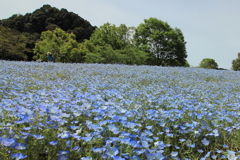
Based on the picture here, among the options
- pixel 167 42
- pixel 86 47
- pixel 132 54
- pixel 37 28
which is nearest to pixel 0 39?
pixel 86 47

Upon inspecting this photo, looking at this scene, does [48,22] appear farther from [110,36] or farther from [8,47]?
[8,47]

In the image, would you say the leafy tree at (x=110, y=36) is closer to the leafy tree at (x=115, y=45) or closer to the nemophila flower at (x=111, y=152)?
the leafy tree at (x=115, y=45)

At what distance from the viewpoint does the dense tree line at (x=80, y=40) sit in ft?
83.4

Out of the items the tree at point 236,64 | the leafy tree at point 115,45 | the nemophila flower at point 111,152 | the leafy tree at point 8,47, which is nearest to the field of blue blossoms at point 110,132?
the nemophila flower at point 111,152

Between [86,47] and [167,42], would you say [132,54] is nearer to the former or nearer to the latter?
[86,47]

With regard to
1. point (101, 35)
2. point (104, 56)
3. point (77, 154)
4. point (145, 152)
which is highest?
point (101, 35)

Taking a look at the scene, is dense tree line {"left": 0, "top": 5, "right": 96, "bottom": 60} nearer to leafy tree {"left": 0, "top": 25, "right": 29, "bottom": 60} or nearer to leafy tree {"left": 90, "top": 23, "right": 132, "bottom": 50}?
leafy tree {"left": 90, "top": 23, "right": 132, "bottom": 50}

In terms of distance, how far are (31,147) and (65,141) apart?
32cm

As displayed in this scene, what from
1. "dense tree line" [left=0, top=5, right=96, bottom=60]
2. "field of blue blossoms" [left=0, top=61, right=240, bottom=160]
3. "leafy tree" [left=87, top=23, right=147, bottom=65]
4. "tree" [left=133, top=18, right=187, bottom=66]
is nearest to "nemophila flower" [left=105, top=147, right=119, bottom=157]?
"field of blue blossoms" [left=0, top=61, right=240, bottom=160]

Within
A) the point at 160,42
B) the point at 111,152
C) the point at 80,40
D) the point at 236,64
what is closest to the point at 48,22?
the point at 80,40

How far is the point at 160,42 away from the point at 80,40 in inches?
567

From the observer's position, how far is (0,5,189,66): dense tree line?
83.4ft

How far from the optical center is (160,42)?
3619 cm

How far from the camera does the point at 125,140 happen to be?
74.5 inches
